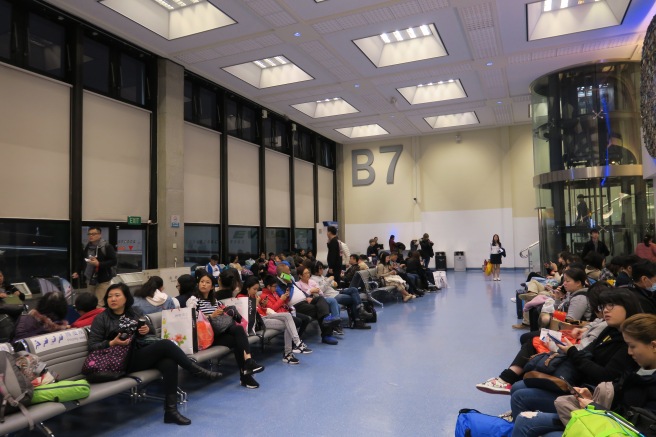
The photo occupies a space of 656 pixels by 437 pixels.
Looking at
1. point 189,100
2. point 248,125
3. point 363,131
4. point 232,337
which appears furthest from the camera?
point 363,131

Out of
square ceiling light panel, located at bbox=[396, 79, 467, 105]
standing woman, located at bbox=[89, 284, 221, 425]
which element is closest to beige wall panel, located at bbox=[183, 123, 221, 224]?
square ceiling light panel, located at bbox=[396, 79, 467, 105]

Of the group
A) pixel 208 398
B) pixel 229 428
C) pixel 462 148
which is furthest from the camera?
pixel 462 148

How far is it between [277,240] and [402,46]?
26.2 ft

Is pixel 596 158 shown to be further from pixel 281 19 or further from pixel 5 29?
pixel 5 29

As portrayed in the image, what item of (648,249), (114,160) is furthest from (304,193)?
(648,249)

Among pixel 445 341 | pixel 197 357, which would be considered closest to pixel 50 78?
pixel 197 357

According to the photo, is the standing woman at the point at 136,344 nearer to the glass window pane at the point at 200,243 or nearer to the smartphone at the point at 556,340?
the smartphone at the point at 556,340

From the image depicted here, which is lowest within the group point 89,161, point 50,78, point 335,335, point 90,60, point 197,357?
point 335,335

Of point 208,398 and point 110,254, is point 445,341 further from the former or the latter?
point 110,254

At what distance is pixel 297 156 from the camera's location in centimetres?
1703

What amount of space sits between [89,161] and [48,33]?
7.85 ft

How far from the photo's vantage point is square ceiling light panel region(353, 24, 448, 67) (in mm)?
10250

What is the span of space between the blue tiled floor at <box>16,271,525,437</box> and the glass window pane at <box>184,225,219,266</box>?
5876 millimetres

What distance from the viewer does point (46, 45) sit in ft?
26.5
